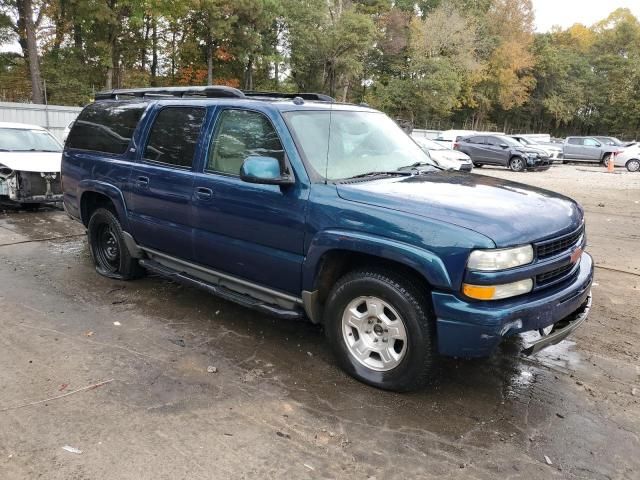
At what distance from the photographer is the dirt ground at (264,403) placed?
2.82m

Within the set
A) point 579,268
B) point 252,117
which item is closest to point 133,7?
point 252,117

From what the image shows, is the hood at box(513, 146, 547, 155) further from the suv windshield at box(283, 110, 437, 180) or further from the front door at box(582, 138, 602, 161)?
the suv windshield at box(283, 110, 437, 180)

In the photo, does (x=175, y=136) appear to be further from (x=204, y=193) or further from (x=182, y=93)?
(x=204, y=193)

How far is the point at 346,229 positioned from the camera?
346 cm

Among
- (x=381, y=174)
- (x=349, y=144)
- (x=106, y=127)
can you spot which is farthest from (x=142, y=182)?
(x=381, y=174)

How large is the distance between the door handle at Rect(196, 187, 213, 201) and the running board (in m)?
0.74

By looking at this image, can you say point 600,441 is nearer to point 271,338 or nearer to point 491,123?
point 271,338

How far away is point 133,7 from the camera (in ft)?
89.6

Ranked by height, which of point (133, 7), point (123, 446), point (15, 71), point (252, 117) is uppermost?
Answer: point (133, 7)

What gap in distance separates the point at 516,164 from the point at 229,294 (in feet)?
67.9

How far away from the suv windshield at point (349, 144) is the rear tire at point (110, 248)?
2.44m

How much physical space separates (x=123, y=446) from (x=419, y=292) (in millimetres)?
1916

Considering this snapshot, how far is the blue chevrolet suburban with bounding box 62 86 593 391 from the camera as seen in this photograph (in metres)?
3.12

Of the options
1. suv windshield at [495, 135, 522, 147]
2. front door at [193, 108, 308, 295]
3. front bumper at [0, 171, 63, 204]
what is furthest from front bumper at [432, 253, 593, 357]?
suv windshield at [495, 135, 522, 147]
